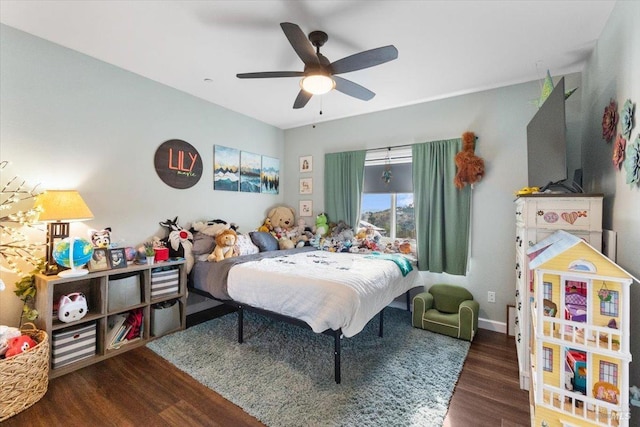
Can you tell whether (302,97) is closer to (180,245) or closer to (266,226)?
(180,245)

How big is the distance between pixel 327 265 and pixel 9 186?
2669 millimetres

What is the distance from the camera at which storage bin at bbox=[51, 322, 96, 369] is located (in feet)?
6.97

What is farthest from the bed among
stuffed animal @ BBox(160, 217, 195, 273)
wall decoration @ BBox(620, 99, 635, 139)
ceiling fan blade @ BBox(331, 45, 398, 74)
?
wall decoration @ BBox(620, 99, 635, 139)

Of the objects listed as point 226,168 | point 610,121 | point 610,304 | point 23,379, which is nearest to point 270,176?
point 226,168

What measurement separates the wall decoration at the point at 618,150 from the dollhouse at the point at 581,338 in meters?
0.79

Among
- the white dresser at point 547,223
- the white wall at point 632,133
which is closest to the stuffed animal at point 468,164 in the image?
the white wall at point 632,133

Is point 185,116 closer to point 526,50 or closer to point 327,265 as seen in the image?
point 327,265

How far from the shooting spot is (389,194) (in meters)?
3.84

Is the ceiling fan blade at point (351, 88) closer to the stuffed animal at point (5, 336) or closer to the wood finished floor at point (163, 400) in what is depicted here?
the wood finished floor at point (163, 400)

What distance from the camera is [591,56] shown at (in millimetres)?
2348

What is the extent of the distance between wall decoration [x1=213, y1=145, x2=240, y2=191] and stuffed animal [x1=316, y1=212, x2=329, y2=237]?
4.18 feet

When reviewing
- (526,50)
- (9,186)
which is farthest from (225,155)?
(526,50)

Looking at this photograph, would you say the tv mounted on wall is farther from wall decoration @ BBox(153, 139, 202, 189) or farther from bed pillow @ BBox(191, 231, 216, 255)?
wall decoration @ BBox(153, 139, 202, 189)

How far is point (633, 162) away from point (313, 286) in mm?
2010
